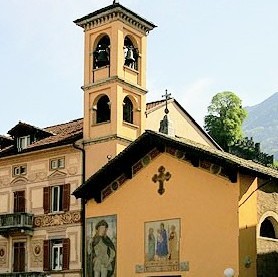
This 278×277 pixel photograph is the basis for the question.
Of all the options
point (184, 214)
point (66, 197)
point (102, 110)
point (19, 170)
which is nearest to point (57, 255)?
point (66, 197)

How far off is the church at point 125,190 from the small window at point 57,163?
80 millimetres

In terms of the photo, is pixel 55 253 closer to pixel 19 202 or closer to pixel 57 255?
pixel 57 255

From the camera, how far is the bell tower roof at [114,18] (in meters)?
34.8

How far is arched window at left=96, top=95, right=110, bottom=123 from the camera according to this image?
35344mm

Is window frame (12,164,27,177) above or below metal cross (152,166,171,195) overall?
above

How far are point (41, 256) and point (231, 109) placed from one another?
25.9m

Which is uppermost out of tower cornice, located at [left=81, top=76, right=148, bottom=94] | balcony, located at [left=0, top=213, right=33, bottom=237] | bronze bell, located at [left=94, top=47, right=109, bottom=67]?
bronze bell, located at [left=94, top=47, right=109, bottom=67]

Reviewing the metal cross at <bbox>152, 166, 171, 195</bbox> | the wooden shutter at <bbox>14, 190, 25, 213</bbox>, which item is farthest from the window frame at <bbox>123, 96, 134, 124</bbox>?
the metal cross at <bbox>152, 166, 171, 195</bbox>

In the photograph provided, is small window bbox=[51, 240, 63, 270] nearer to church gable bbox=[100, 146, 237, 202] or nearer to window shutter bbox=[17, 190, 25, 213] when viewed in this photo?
window shutter bbox=[17, 190, 25, 213]

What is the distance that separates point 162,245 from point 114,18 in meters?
13.7

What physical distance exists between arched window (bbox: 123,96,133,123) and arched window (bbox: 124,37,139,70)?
1.82 meters

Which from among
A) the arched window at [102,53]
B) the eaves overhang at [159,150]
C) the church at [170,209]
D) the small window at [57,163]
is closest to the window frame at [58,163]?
the small window at [57,163]

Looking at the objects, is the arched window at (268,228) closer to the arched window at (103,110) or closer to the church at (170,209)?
the church at (170,209)

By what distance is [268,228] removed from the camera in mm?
24938
